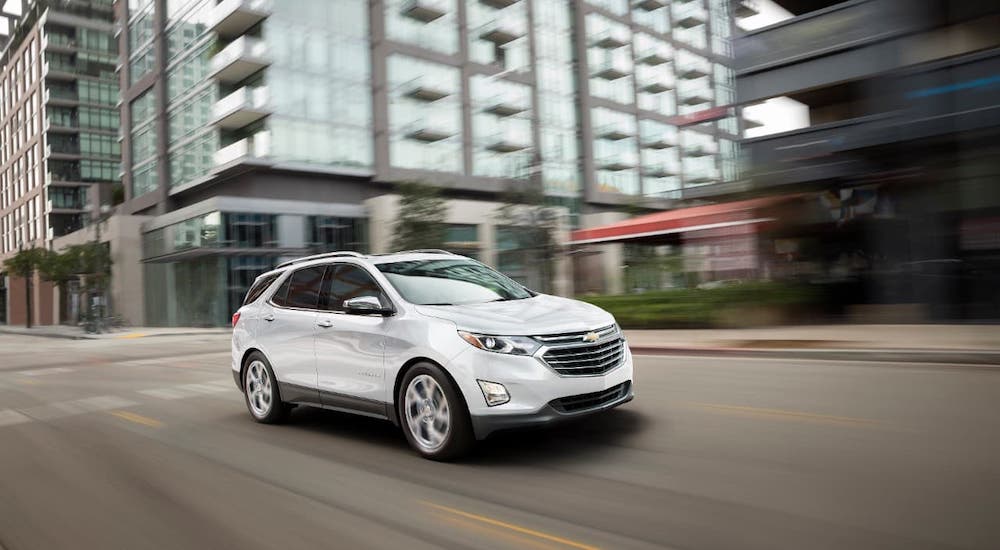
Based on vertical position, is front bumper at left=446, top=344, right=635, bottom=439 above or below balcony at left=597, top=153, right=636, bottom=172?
below

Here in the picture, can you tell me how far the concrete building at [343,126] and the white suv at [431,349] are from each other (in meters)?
18.5

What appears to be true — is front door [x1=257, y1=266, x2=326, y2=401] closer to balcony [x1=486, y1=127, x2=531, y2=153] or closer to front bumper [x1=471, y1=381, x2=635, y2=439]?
front bumper [x1=471, y1=381, x2=635, y2=439]

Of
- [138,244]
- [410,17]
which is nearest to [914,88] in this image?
[410,17]

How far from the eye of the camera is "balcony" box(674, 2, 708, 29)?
67500 millimetres

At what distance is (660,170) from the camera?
6316cm

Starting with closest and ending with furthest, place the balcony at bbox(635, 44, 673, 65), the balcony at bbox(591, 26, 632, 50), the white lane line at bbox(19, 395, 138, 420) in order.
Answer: the white lane line at bbox(19, 395, 138, 420) < the balcony at bbox(591, 26, 632, 50) < the balcony at bbox(635, 44, 673, 65)

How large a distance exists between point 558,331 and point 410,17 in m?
43.1

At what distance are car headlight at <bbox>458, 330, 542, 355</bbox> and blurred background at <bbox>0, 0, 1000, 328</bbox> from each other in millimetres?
11864

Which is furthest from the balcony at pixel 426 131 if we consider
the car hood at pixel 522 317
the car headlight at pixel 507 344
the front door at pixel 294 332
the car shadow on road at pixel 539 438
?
the car headlight at pixel 507 344

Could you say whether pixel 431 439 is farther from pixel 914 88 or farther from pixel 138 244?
pixel 138 244

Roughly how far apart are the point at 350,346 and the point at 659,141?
60.5 meters

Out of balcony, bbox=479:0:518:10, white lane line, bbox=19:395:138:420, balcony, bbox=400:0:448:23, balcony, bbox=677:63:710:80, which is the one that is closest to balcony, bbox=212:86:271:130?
balcony, bbox=400:0:448:23

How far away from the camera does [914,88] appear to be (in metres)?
14.5

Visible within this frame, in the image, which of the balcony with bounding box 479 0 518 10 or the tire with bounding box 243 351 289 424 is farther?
the balcony with bounding box 479 0 518 10
